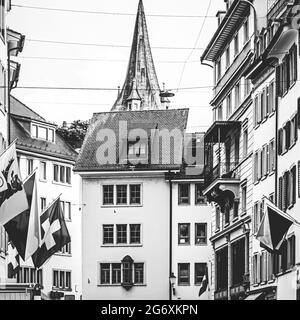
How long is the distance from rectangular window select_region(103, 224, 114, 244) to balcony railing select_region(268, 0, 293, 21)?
1.99 meters

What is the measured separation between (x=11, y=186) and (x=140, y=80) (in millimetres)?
1256

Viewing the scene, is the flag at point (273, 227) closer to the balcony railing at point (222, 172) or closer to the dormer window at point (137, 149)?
the balcony railing at point (222, 172)

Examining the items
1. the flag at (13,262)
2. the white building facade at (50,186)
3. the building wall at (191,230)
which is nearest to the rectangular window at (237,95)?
the building wall at (191,230)

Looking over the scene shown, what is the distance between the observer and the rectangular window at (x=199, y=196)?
941cm

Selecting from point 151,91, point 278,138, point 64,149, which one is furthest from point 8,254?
point 278,138

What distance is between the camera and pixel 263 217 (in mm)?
8875

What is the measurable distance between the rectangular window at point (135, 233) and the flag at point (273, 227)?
0.93m

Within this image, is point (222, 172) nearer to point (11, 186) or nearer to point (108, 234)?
point (108, 234)

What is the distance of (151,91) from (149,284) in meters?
1.45

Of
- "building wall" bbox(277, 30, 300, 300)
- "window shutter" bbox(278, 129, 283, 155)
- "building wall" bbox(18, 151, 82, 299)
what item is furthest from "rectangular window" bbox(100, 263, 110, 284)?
"window shutter" bbox(278, 129, 283, 155)

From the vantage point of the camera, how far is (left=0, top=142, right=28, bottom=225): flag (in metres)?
8.83

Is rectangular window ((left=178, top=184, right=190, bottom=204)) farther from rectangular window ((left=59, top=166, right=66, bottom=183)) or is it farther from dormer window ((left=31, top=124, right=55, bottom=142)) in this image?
dormer window ((left=31, top=124, right=55, bottom=142))

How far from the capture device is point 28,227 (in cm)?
905
